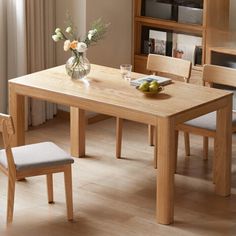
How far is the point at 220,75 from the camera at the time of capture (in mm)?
5668

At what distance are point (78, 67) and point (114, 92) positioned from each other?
372 mm

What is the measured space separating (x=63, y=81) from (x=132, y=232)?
1.23 metres

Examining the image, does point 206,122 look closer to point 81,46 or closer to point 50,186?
point 81,46

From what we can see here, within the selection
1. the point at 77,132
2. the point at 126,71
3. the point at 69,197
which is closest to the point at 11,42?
the point at 77,132

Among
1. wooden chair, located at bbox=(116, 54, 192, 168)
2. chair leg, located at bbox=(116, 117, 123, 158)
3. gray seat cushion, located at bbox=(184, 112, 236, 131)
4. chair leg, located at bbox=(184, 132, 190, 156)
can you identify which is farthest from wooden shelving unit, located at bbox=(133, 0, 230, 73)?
gray seat cushion, located at bbox=(184, 112, 236, 131)

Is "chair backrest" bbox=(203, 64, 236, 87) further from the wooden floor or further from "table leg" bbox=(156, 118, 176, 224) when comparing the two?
"table leg" bbox=(156, 118, 176, 224)

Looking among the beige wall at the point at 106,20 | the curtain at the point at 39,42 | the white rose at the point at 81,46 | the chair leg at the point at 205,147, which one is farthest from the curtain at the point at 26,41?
the chair leg at the point at 205,147

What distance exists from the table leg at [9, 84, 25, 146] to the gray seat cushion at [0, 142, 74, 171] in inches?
24.8

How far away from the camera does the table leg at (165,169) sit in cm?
479

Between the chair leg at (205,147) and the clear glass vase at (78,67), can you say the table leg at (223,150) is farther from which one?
the clear glass vase at (78,67)

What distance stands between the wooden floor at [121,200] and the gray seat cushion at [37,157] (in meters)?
0.37

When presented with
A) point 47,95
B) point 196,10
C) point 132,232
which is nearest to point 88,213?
point 132,232

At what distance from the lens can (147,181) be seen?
557 cm

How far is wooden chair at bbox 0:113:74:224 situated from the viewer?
15.5 ft
